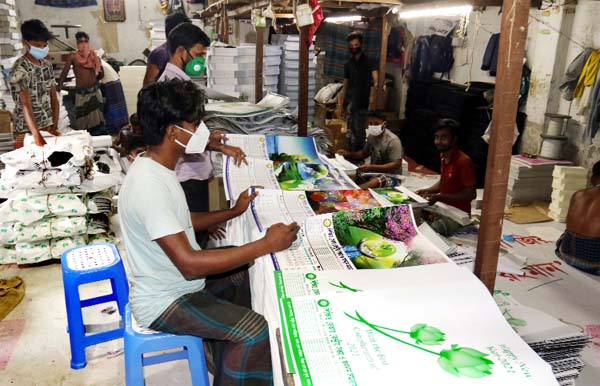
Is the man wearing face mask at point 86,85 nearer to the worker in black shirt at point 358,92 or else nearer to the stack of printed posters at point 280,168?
the worker in black shirt at point 358,92

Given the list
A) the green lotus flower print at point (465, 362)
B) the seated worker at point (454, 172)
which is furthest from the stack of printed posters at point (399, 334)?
the seated worker at point (454, 172)

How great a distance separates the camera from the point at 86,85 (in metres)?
6.32

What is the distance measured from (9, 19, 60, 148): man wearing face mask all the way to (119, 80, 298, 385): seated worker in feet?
7.79

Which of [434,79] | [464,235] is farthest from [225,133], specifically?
[434,79]

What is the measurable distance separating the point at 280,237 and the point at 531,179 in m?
4.31

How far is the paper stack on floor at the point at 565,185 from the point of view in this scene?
4590mm

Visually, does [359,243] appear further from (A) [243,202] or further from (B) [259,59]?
(B) [259,59]

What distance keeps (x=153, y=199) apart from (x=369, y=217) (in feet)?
2.36

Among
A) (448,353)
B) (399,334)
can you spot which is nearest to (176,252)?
(399,334)

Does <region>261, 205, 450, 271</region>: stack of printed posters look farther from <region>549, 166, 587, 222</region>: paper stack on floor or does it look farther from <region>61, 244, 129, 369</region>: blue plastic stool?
<region>549, 166, 587, 222</region>: paper stack on floor

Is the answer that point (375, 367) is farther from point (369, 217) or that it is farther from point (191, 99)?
point (191, 99)

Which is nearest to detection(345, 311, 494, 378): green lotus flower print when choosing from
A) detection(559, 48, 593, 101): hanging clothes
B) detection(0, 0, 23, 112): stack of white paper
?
detection(559, 48, 593, 101): hanging clothes

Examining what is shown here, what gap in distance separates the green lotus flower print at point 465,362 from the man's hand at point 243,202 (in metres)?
1.06

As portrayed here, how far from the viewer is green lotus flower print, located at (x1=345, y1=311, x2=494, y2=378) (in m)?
0.99
